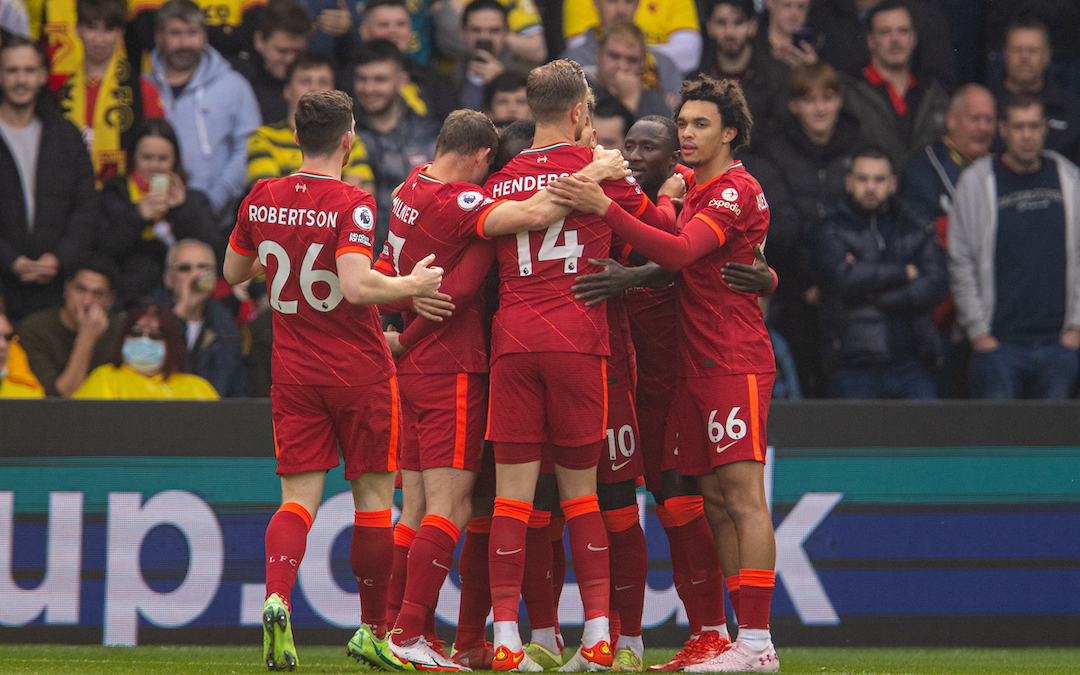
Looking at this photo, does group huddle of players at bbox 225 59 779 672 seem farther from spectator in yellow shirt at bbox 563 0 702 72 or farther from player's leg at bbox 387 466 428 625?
spectator in yellow shirt at bbox 563 0 702 72

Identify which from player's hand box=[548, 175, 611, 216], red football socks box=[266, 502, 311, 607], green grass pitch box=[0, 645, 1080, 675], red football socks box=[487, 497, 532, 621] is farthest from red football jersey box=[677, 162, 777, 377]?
red football socks box=[266, 502, 311, 607]

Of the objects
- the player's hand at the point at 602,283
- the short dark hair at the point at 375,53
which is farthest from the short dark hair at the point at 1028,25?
the player's hand at the point at 602,283

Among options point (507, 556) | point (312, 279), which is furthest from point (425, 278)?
point (507, 556)

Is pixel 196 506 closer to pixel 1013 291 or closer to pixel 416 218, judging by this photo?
pixel 416 218

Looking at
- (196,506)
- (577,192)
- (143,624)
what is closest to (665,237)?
(577,192)

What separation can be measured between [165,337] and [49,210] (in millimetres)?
1463

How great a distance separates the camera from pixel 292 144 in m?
8.93

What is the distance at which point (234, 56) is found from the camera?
9648mm

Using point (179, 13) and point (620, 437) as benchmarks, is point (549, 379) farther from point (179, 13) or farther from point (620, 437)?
point (179, 13)

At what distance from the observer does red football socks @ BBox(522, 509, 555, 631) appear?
564 centimetres

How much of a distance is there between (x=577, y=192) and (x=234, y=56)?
17.8 ft

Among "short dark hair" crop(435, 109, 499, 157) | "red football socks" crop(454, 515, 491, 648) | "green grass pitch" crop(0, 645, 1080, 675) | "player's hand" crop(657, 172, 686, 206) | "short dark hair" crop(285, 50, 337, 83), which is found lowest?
"green grass pitch" crop(0, 645, 1080, 675)

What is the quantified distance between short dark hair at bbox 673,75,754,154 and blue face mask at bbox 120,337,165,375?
4.01 metres

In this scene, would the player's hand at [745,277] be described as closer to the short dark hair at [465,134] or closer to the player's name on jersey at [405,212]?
the short dark hair at [465,134]
